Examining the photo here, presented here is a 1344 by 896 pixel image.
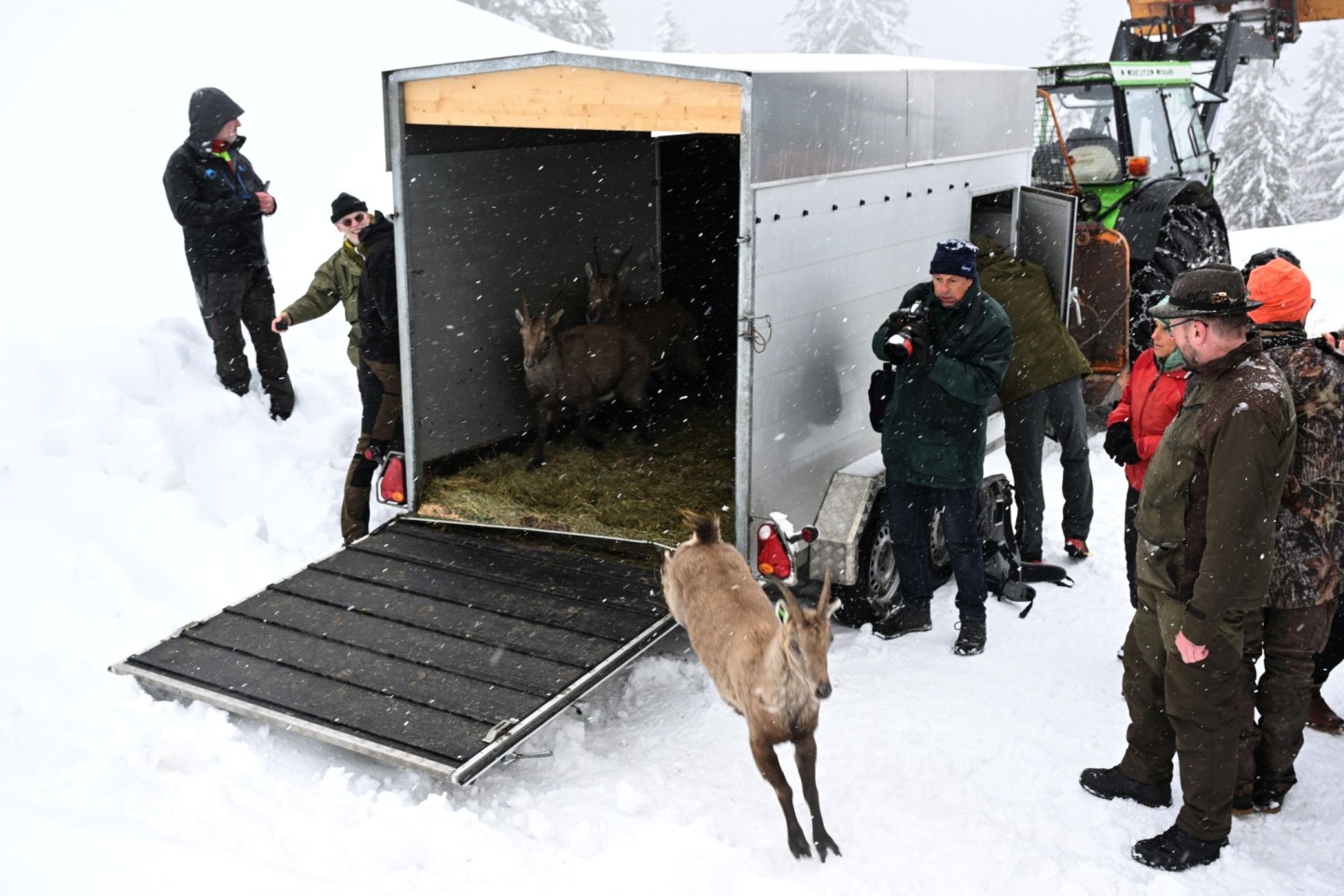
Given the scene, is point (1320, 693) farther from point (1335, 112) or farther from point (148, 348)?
point (1335, 112)

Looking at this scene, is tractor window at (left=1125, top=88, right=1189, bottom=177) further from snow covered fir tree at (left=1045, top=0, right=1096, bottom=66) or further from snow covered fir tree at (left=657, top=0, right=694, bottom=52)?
snow covered fir tree at (left=657, top=0, right=694, bottom=52)

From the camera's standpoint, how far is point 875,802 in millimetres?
4680

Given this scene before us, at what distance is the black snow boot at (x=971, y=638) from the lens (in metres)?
6.03

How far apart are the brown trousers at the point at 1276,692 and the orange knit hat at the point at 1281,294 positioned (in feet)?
3.49

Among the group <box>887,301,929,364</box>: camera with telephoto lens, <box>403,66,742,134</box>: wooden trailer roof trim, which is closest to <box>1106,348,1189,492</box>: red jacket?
<box>887,301,929,364</box>: camera with telephoto lens

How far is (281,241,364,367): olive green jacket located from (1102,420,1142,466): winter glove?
439 cm

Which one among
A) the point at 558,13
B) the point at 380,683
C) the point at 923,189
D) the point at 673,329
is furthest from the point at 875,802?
the point at 558,13

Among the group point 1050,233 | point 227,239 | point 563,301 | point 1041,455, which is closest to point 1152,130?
point 1050,233

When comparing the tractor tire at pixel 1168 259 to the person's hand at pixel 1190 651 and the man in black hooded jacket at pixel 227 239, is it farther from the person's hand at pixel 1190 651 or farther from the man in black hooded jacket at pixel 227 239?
the man in black hooded jacket at pixel 227 239

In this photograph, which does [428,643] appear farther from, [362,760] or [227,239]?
[227,239]

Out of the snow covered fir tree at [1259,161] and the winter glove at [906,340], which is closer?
the winter glove at [906,340]

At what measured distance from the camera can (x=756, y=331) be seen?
5.33m

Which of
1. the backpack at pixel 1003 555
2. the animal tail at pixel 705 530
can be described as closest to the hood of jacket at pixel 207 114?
the animal tail at pixel 705 530

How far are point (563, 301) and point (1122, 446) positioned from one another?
3.74 meters
